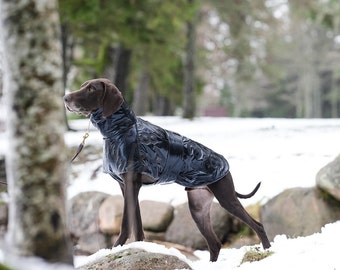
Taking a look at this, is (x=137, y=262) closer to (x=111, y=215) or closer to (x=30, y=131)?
(x=30, y=131)

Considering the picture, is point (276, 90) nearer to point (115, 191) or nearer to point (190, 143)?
point (115, 191)

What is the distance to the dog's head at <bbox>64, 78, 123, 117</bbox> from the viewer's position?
3537 mm

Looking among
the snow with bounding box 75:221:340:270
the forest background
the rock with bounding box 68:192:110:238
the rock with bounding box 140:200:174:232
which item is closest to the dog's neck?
the snow with bounding box 75:221:340:270

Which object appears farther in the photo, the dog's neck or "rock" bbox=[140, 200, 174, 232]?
"rock" bbox=[140, 200, 174, 232]

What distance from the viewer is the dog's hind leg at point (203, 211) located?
451 centimetres

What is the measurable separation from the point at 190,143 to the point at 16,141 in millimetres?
2002

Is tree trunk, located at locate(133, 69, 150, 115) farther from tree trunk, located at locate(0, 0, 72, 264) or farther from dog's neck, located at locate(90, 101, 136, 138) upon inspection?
tree trunk, located at locate(0, 0, 72, 264)

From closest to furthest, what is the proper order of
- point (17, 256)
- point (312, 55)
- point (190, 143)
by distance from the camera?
point (17, 256) → point (190, 143) → point (312, 55)

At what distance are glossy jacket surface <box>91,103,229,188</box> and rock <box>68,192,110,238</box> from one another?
355cm

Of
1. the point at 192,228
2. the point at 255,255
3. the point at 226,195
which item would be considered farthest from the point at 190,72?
the point at 255,255

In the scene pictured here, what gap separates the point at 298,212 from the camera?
631 cm

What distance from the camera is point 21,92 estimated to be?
238cm

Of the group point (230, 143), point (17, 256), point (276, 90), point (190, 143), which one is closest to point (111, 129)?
point (190, 143)

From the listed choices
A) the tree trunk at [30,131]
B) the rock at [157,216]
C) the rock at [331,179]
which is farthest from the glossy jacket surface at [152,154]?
the rock at [157,216]
